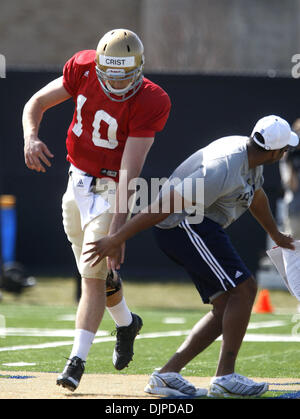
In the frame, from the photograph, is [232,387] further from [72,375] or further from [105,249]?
[105,249]

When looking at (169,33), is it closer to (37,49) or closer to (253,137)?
(37,49)

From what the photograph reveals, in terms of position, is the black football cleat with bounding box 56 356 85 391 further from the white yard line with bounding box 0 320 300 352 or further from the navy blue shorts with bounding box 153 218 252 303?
the white yard line with bounding box 0 320 300 352

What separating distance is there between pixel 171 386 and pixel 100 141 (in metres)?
1.60

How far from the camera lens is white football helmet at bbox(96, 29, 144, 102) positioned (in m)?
5.58

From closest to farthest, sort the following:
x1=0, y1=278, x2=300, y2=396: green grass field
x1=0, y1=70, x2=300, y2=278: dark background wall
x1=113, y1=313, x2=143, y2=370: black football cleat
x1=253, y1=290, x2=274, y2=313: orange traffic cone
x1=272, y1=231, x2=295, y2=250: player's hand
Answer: x1=272, y1=231, x2=295, y2=250: player's hand
x1=113, y1=313, x2=143, y2=370: black football cleat
x1=0, y1=278, x2=300, y2=396: green grass field
x1=253, y1=290, x2=274, y2=313: orange traffic cone
x1=0, y1=70, x2=300, y2=278: dark background wall

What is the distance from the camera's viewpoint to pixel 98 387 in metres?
5.78

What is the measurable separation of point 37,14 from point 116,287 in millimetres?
19236

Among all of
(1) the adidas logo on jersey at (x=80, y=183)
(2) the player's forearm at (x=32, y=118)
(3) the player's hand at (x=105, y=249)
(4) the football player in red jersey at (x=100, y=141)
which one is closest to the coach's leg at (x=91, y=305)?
(4) the football player in red jersey at (x=100, y=141)

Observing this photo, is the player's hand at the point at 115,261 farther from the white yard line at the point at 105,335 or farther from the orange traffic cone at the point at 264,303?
the orange traffic cone at the point at 264,303

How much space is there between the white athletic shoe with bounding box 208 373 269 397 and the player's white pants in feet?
3.14

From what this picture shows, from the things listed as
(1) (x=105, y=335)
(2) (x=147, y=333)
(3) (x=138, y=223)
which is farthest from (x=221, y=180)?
(2) (x=147, y=333)

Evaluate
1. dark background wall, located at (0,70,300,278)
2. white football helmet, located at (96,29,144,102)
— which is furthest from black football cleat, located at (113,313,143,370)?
dark background wall, located at (0,70,300,278)

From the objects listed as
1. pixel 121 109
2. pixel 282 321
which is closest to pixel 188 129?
pixel 282 321

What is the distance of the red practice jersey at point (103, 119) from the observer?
566cm
